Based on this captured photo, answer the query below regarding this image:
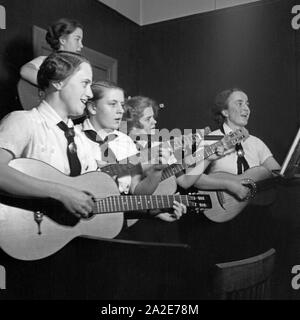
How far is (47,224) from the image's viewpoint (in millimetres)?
1384

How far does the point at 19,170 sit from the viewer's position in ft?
4.50

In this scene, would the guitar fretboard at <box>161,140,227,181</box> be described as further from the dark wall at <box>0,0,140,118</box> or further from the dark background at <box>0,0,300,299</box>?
the dark wall at <box>0,0,140,118</box>

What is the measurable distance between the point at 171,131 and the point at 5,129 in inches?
28.6

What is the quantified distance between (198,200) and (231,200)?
6.6 inches

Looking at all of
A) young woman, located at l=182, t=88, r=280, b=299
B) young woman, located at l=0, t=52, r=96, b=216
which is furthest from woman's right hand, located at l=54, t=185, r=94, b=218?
young woman, located at l=182, t=88, r=280, b=299

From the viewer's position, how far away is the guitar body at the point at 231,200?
175 cm

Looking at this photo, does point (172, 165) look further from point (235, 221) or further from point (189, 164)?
point (235, 221)

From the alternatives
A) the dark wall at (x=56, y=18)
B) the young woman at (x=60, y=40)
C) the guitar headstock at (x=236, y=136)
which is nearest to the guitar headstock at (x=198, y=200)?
the guitar headstock at (x=236, y=136)

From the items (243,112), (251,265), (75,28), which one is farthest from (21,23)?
(251,265)

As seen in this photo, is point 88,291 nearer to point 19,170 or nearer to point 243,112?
point 19,170

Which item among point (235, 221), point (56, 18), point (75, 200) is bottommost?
point (235, 221)

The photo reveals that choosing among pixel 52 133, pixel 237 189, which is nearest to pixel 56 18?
pixel 52 133

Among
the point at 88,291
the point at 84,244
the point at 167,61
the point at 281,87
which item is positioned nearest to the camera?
the point at 84,244

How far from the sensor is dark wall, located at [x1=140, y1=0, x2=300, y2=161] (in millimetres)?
1763
